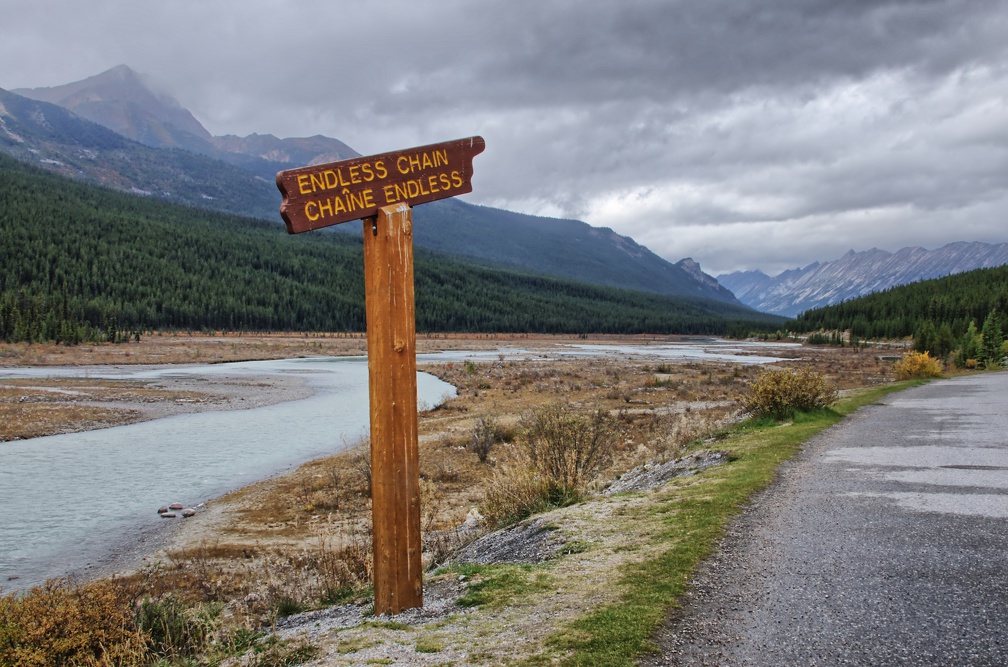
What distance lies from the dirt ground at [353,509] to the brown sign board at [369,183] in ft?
10.4

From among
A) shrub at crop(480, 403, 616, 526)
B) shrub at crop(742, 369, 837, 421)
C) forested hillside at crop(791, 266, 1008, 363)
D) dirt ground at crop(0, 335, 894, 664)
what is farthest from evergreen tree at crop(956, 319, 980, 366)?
shrub at crop(480, 403, 616, 526)

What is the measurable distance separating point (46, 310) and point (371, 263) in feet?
288

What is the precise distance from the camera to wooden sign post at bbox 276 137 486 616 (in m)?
4.86

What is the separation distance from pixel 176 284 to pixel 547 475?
460 feet

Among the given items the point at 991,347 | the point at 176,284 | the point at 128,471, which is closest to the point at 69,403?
the point at 128,471

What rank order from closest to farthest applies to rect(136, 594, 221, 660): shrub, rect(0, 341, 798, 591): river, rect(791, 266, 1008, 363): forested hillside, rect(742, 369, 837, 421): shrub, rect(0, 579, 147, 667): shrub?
rect(0, 579, 147, 667): shrub
rect(136, 594, 221, 660): shrub
rect(0, 341, 798, 591): river
rect(742, 369, 837, 421): shrub
rect(791, 266, 1008, 363): forested hillside

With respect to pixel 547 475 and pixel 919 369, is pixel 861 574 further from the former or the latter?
pixel 919 369

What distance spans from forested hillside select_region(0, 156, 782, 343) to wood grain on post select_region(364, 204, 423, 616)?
75.2m

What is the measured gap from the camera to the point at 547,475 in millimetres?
9492

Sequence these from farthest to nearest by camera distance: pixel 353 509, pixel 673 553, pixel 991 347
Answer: pixel 991 347 → pixel 353 509 → pixel 673 553

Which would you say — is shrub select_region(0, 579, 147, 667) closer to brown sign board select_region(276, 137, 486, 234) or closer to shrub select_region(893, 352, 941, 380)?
brown sign board select_region(276, 137, 486, 234)

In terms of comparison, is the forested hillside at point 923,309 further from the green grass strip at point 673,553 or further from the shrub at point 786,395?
the green grass strip at point 673,553

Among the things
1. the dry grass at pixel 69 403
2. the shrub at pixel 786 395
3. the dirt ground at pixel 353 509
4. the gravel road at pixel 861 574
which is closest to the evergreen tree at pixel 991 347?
the dirt ground at pixel 353 509

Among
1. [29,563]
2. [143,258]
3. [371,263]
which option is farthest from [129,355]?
[143,258]
